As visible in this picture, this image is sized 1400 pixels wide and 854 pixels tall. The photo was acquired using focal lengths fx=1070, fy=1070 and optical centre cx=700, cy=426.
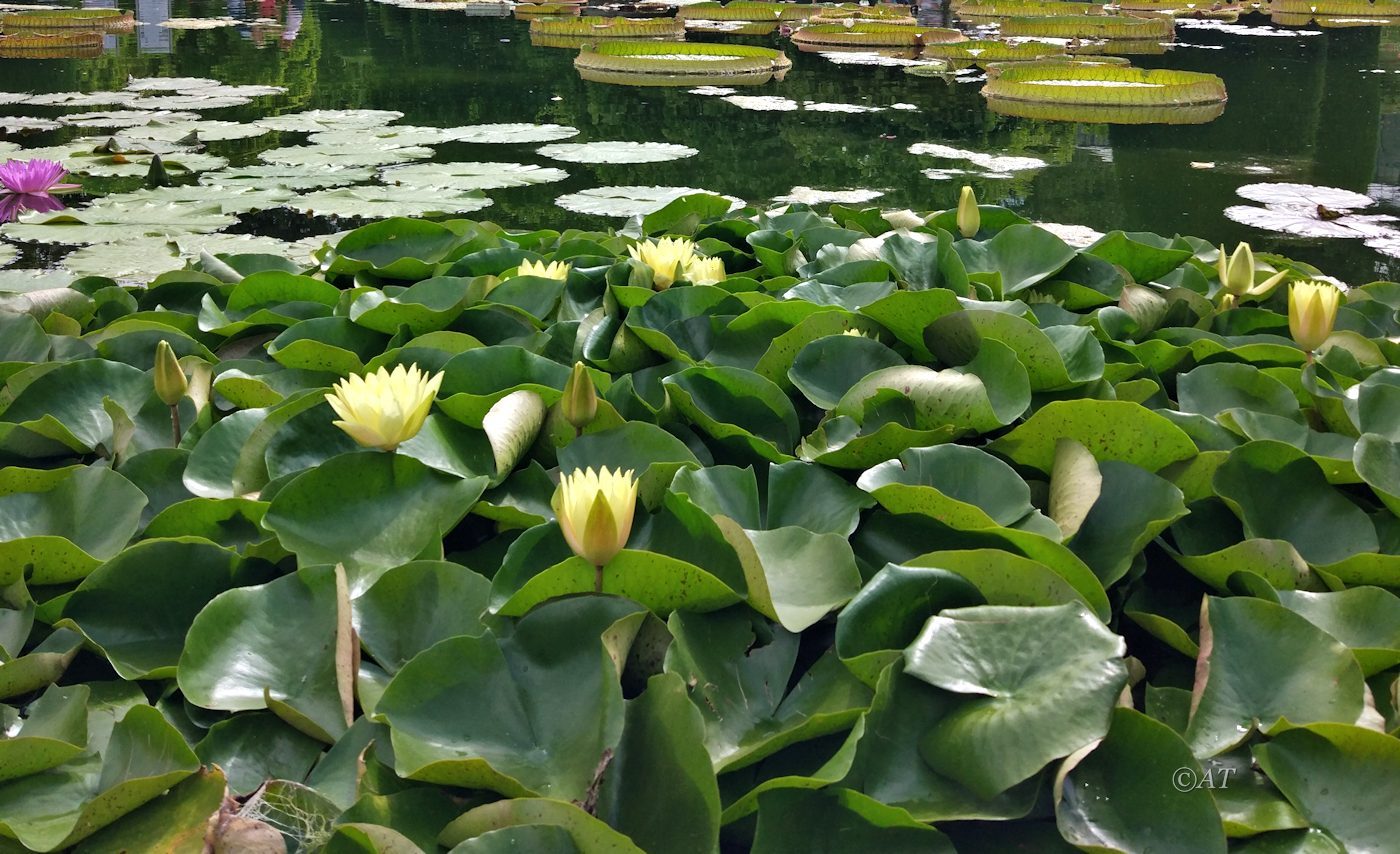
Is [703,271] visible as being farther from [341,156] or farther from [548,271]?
[341,156]

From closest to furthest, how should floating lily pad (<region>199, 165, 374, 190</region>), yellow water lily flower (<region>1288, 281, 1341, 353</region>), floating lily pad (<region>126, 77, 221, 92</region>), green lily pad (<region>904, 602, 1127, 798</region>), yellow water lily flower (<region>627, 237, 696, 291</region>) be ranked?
green lily pad (<region>904, 602, 1127, 798</region>), yellow water lily flower (<region>1288, 281, 1341, 353</region>), yellow water lily flower (<region>627, 237, 696, 291</region>), floating lily pad (<region>199, 165, 374, 190</region>), floating lily pad (<region>126, 77, 221, 92</region>)

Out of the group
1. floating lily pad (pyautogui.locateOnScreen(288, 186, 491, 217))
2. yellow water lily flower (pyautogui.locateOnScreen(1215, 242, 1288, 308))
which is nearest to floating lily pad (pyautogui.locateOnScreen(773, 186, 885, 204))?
floating lily pad (pyautogui.locateOnScreen(288, 186, 491, 217))

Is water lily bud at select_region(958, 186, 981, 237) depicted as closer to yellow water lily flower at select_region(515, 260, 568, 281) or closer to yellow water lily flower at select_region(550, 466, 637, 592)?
yellow water lily flower at select_region(515, 260, 568, 281)

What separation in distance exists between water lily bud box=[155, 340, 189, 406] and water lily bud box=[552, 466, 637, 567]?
0.64m

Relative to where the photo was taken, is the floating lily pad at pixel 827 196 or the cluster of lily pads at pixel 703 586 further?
the floating lily pad at pixel 827 196

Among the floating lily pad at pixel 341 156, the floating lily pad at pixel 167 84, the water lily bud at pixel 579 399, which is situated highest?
the floating lily pad at pixel 167 84

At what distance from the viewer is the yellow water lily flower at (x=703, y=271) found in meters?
1.81

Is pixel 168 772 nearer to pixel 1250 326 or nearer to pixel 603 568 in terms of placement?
pixel 603 568

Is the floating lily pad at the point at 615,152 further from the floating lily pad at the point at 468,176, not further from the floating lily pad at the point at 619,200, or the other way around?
the floating lily pad at the point at 619,200

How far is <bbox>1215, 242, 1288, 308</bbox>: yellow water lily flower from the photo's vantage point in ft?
6.07

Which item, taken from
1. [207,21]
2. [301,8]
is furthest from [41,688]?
[301,8]

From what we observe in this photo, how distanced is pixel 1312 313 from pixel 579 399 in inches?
41.8

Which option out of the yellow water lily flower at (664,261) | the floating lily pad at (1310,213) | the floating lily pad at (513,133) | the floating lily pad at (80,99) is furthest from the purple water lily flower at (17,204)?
the floating lily pad at (80,99)

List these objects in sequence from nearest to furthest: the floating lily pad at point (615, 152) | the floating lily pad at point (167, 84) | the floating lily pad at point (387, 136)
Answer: the floating lily pad at point (615, 152), the floating lily pad at point (387, 136), the floating lily pad at point (167, 84)
